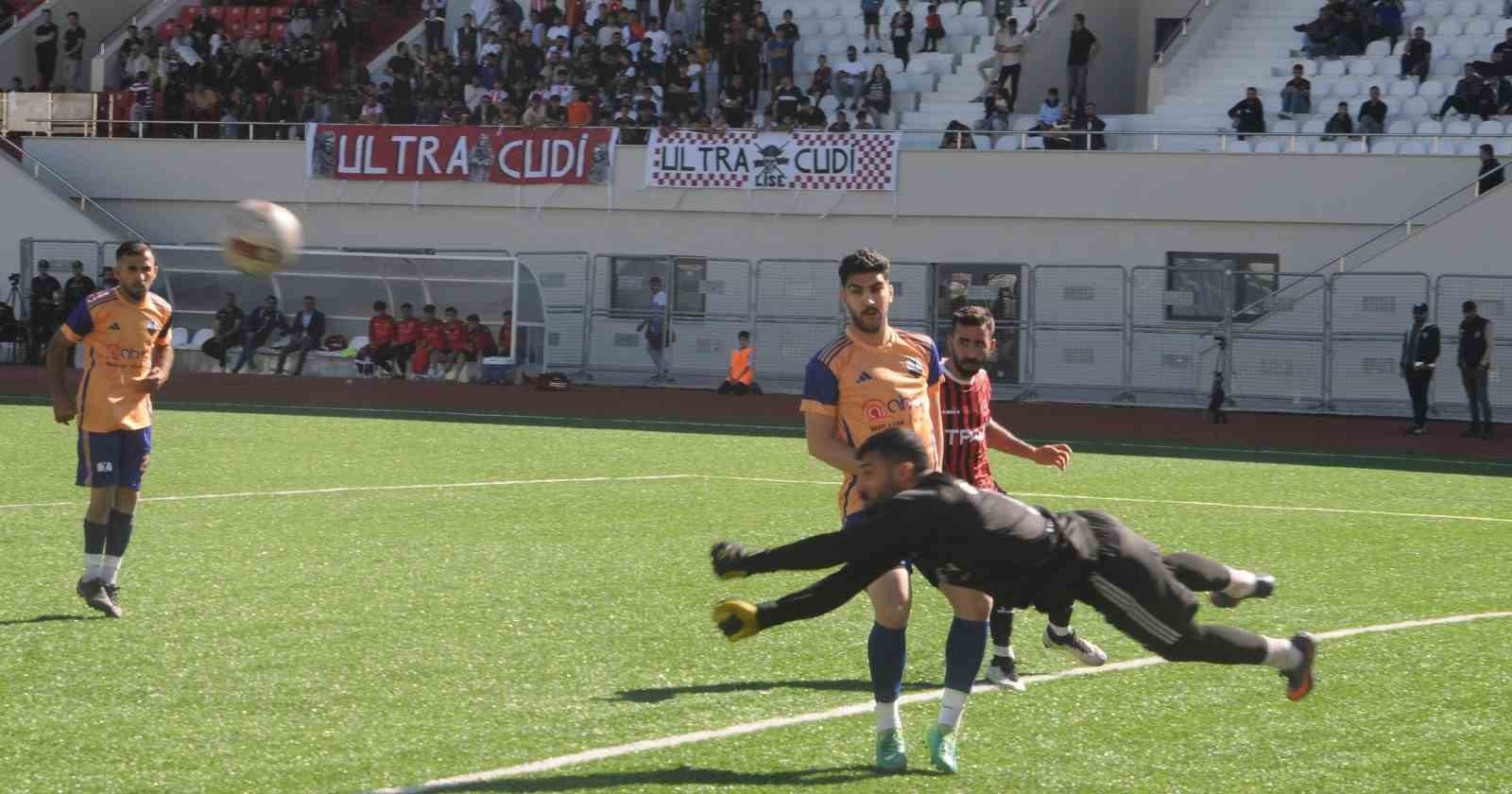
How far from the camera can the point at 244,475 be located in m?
16.3

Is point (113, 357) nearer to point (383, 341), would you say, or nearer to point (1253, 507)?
point (1253, 507)

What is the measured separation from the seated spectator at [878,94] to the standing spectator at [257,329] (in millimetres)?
10163

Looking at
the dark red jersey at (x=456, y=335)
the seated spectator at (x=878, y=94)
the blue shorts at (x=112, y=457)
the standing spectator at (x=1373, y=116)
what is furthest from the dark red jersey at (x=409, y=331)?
the blue shorts at (x=112, y=457)

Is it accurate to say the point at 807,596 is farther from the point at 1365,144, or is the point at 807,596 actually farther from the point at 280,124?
the point at 280,124

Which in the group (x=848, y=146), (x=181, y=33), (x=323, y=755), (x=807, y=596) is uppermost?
(x=181, y=33)

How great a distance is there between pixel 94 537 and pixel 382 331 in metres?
20.1

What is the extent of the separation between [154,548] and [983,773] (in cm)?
697

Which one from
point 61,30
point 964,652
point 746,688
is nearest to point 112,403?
point 746,688

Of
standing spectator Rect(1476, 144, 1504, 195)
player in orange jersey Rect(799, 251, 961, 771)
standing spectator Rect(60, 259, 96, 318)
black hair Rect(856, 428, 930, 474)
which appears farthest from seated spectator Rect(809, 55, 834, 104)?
black hair Rect(856, 428, 930, 474)

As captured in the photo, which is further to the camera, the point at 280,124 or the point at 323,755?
the point at 280,124

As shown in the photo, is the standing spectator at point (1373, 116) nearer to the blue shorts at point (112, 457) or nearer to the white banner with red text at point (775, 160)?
the white banner with red text at point (775, 160)

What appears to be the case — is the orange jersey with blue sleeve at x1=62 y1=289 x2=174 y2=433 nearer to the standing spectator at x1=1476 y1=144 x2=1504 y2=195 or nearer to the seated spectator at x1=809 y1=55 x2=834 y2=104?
the standing spectator at x1=1476 y1=144 x2=1504 y2=195

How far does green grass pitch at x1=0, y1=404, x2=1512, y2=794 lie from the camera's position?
6.48 meters

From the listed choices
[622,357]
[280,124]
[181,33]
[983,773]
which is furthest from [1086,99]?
[983,773]
